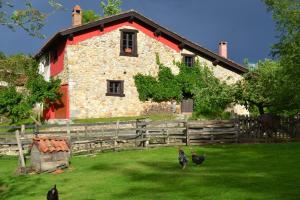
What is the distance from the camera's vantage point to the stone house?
34.7m

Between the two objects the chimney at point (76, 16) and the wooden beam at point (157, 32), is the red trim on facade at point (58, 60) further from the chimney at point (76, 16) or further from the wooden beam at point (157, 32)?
the wooden beam at point (157, 32)

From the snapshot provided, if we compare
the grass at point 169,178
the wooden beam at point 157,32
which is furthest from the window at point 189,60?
the grass at point 169,178

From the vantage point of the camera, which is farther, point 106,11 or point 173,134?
point 106,11

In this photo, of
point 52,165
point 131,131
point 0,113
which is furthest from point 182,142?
point 0,113

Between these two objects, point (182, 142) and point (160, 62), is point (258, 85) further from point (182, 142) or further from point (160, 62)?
point (160, 62)

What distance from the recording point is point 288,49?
2428cm

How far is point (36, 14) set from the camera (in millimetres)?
8570

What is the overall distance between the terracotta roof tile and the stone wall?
16.5m

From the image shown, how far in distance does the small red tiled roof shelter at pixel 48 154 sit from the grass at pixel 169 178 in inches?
25.5

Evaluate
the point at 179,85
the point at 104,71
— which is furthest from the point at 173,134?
the point at 179,85

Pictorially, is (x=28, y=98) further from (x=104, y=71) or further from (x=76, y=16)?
(x=76, y=16)

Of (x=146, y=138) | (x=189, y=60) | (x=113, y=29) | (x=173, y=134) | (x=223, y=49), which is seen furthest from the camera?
(x=223, y=49)

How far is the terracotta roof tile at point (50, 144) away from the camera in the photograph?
17.2 metres

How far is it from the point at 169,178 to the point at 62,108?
23.2m
